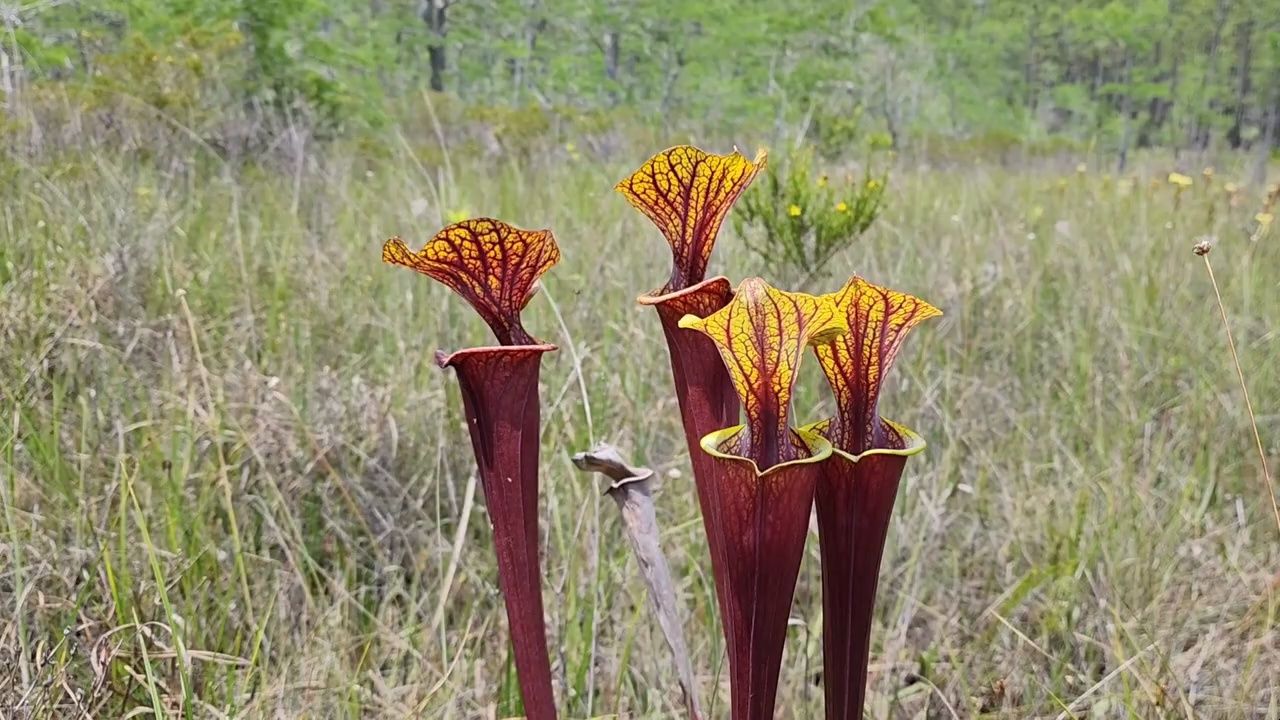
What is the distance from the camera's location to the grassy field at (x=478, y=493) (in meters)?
1.15

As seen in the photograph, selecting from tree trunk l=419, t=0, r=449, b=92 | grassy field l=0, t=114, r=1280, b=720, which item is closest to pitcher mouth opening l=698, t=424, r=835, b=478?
grassy field l=0, t=114, r=1280, b=720

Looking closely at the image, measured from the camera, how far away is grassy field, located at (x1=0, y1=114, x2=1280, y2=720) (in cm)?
115

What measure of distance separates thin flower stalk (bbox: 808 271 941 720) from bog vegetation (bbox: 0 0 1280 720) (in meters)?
0.37

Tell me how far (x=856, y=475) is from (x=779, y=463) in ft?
0.17

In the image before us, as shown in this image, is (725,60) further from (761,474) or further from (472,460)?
(761,474)

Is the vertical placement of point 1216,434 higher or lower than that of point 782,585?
lower

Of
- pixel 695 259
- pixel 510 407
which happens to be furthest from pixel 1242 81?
pixel 510 407

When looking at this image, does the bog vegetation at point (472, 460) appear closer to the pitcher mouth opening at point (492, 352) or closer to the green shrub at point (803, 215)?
the green shrub at point (803, 215)

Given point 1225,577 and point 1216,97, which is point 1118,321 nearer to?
point 1225,577

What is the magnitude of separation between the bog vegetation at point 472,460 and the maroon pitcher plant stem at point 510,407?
0.75ft

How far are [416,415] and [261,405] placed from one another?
0.32 metres

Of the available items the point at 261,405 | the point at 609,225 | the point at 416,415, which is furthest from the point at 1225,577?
the point at 609,225

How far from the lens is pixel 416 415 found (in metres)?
1.80

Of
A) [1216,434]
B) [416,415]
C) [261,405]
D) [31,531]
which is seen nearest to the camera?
[31,531]
